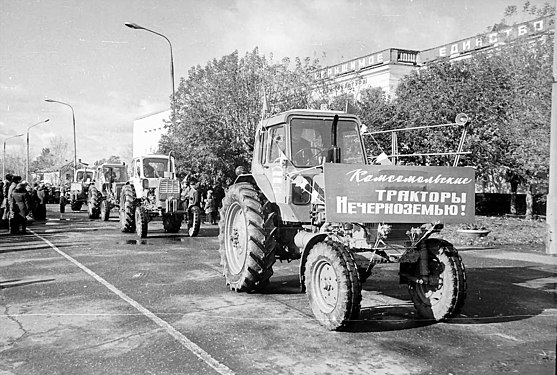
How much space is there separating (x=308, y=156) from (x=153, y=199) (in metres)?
10.7

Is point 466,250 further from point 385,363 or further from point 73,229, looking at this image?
point 73,229

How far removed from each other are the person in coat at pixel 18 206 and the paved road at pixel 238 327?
21.9 ft

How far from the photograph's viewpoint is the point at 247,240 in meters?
7.82

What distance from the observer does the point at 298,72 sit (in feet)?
79.3

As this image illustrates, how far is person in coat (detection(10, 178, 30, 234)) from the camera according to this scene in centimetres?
1648

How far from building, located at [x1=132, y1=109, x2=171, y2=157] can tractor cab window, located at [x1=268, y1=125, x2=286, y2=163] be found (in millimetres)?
55615

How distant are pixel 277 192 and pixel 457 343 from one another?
10.6 ft

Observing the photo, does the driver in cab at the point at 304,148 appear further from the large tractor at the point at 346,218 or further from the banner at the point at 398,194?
the banner at the point at 398,194

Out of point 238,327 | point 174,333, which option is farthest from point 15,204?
point 238,327

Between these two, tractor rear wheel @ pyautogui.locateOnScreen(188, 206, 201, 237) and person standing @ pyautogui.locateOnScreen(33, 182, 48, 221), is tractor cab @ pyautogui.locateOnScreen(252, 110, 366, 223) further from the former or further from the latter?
person standing @ pyautogui.locateOnScreen(33, 182, 48, 221)

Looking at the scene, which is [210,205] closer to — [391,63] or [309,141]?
[309,141]

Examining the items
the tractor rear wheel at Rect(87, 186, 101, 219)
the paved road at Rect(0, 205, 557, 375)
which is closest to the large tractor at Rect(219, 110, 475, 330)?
the paved road at Rect(0, 205, 557, 375)

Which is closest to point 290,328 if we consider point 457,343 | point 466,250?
point 457,343

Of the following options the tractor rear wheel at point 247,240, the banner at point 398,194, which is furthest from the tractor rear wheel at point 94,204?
the banner at point 398,194
